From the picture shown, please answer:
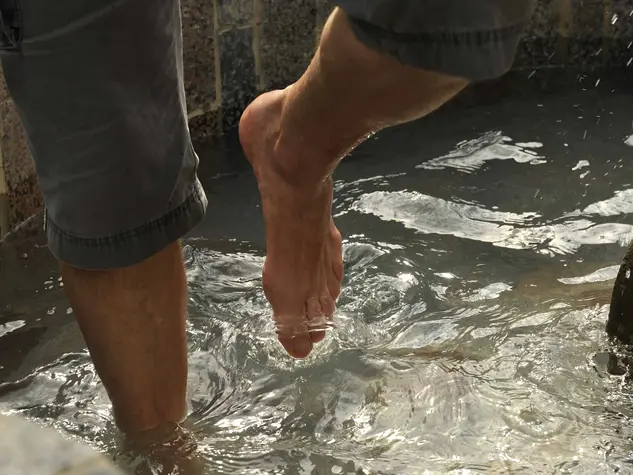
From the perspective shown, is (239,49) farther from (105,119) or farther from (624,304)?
(105,119)

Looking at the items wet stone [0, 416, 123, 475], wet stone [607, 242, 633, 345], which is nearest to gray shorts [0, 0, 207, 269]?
wet stone [0, 416, 123, 475]

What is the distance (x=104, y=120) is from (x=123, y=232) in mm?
139

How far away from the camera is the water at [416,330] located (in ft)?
4.11

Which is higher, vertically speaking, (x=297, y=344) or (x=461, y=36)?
(x=461, y=36)

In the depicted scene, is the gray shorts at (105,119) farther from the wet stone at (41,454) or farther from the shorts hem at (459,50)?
the wet stone at (41,454)

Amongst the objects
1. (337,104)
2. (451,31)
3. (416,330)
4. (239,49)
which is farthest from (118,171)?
(239,49)

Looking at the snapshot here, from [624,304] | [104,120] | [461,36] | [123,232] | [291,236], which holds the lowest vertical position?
[624,304]

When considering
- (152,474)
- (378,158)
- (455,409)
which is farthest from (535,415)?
(378,158)

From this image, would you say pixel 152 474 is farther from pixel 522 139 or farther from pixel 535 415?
pixel 522 139

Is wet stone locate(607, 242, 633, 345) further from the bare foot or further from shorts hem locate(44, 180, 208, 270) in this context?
shorts hem locate(44, 180, 208, 270)

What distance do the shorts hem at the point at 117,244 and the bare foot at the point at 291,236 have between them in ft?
0.67

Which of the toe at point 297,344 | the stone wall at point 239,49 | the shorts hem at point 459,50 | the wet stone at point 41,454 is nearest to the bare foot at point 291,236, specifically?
the toe at point 297,344

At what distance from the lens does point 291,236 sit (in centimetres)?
130

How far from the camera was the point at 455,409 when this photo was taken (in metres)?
1.33
